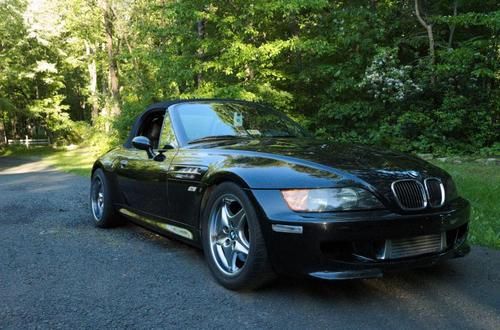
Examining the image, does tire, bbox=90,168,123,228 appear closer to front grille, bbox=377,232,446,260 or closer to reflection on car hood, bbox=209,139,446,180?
reflection on car hood, bbox=209,139,446,180

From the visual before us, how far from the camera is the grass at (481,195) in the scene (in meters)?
5.06

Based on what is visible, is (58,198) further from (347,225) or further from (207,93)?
(347,225)

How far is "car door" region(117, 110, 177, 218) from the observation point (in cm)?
461

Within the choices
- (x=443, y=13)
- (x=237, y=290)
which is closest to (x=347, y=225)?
(x=237, y=290)

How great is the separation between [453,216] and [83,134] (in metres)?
41.4

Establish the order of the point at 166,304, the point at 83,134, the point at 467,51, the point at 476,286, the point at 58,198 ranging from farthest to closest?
1. the point at 83,134
2. the point at 467,51
3. the point at 58,198
4. the point at 476,286
5. the point at 166,304

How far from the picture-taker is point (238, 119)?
16.2ft

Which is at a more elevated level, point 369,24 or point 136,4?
point 136,4

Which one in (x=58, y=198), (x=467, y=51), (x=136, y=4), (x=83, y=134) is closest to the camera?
(x=58, y=198)

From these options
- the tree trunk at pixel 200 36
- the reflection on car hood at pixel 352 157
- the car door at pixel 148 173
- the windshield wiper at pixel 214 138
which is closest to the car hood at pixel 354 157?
the reflection on car hood at pixel 352 157

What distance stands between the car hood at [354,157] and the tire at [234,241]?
17.3 inches

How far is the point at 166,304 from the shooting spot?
339 centimetres

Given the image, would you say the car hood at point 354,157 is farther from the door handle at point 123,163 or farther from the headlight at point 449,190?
the door handle at point 123,163

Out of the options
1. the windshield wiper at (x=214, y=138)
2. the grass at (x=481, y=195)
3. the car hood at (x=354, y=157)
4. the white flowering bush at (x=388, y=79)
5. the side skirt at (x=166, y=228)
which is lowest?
the grass at (x=481, y=195)
